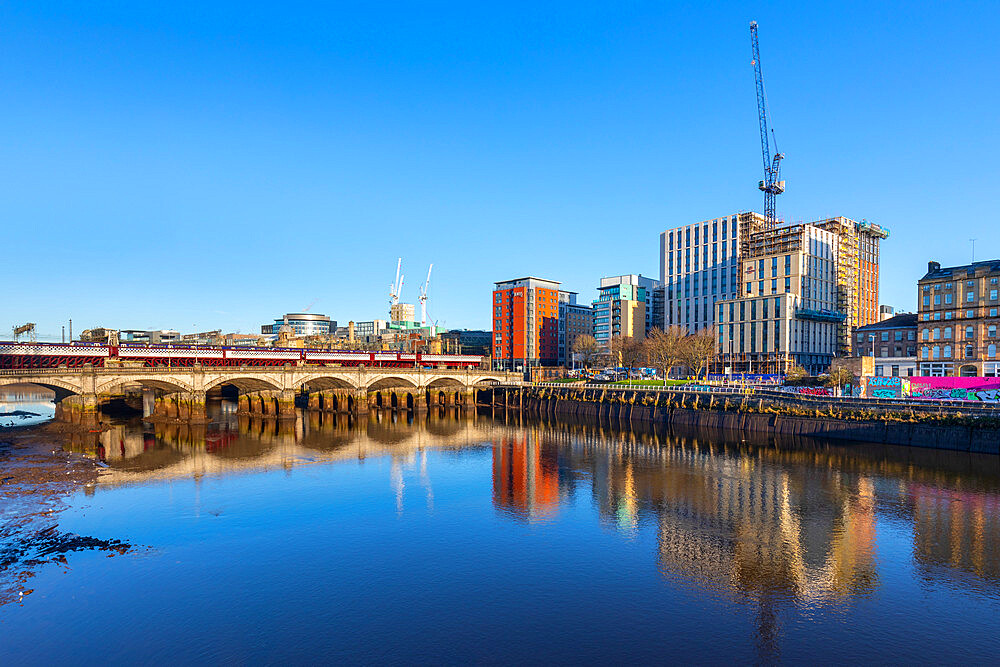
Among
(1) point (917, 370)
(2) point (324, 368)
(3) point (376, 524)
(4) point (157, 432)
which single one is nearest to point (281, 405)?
(2) point (324, 368)

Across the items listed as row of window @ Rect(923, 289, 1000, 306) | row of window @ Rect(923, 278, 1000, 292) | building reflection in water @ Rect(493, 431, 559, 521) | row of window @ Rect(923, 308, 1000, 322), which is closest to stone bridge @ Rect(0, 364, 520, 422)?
building reflection in water @ Rect(493, 431, 559, 521)

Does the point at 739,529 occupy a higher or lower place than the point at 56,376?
lower

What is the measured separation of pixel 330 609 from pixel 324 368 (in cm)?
9400

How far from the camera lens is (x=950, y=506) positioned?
46688 mm

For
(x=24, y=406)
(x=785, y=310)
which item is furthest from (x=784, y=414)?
(x=24, y=406)

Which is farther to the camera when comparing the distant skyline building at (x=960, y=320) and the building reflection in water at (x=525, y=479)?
the distant skyline building at (x=960, y=320)

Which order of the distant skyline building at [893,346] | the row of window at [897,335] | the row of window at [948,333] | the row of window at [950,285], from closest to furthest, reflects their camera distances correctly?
1. the row of window at [950,285]
2. the row of window at [948,333]
3. the distant skyline building at [893,346]
4. the row of window at [897,335]

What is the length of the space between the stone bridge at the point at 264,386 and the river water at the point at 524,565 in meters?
29.7

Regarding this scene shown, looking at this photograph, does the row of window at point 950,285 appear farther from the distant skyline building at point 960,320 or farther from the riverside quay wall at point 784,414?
the riverside quay wall at point 784,414

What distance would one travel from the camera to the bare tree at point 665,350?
503 feet

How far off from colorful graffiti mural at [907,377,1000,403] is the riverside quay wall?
10092mm

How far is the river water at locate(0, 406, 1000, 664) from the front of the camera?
2581 centimetres

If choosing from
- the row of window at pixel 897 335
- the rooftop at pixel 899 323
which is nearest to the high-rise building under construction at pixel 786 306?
the row of window at pixel 897 335

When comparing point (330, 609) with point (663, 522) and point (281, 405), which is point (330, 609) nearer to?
point (663, 522)
